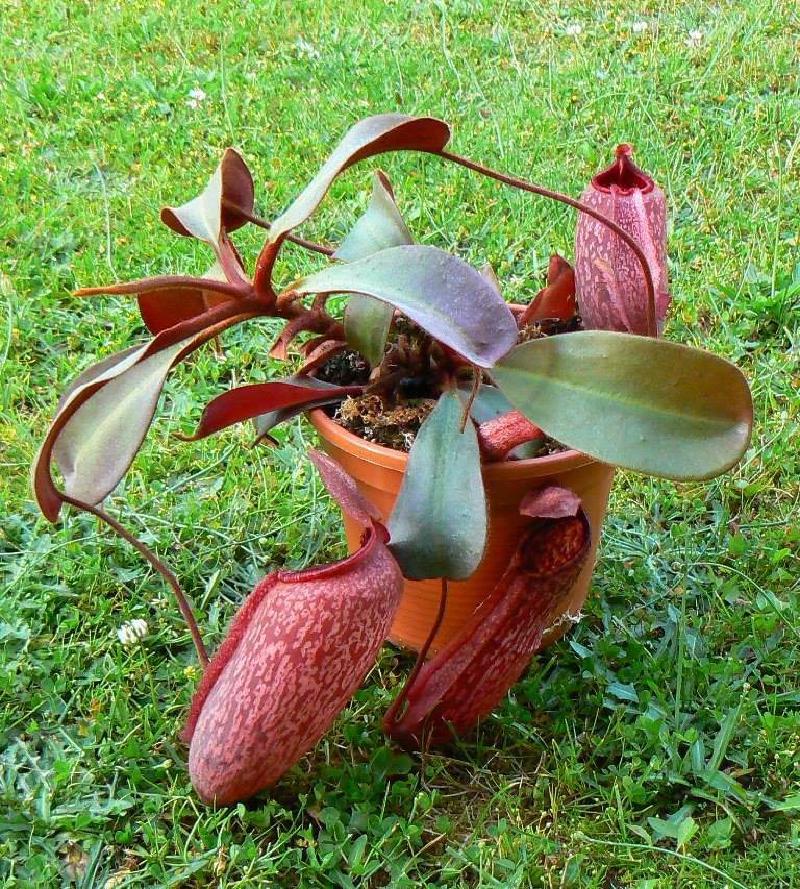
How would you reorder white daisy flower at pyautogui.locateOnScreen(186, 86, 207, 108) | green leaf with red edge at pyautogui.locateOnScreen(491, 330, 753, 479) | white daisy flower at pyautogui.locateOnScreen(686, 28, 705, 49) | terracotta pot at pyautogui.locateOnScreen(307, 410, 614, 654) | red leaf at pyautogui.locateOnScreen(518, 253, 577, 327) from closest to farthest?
green leaf with red edge at pyautogui.locateOnScreen(491, 330, 753, 479)
terracotta pot at pyautogui.locateOnScreen(307, 410, 614, 654)
red leaf at pyautogui.locateOnScreen(518, 253, 577, 327)
white daisy flower at pyautogui.locateOnScreen(186, 86, 207, 108)
white daisy flower at pyautogui.locateOnScreen(686, 28, 705, 49)

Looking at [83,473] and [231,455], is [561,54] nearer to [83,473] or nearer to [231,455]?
[231,455]

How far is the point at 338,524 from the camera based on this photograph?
1574 millimetres

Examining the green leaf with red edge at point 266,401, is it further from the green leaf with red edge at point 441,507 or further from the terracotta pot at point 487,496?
the green leaf with red edge at point 441,507

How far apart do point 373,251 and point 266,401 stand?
24cm

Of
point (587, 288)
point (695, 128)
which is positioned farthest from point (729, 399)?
point (695, 128)

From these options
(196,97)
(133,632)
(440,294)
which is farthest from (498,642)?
(196,97)

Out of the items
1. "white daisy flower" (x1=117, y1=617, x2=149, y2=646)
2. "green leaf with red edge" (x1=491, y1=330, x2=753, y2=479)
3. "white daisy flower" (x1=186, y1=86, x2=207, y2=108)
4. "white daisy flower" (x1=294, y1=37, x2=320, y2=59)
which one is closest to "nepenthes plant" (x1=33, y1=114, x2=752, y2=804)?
"green leaf with red edge" (x1=491, y1=330, x2=753, y2=479)

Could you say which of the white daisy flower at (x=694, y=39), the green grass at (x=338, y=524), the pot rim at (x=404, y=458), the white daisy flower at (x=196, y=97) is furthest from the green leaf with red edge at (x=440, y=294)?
the white daisy flower at (x=694, y=39)

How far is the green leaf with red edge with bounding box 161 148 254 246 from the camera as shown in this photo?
109 cm

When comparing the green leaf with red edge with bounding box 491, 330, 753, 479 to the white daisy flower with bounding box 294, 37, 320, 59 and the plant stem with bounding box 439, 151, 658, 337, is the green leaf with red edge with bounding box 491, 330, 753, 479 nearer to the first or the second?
the plant stem with bounding box 439, 151, 658, 337

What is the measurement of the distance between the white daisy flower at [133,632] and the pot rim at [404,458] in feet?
1.35

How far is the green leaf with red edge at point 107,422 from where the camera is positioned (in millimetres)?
959

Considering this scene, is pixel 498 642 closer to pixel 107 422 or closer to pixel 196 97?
pixel 107 422

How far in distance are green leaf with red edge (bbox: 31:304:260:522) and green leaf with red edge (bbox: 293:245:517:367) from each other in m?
0.16
